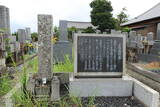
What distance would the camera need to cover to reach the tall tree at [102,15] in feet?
52.8

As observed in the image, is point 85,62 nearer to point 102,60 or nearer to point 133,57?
point 102,60

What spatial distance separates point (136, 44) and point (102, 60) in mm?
5846

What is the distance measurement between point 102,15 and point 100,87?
1403cm

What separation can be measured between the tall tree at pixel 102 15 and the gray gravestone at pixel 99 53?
13330 millimetres

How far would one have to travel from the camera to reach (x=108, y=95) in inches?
121

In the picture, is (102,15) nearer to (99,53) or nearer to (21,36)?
(21,36)

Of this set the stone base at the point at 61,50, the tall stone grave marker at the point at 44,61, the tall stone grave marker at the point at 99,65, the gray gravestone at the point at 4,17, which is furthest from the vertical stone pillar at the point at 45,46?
the gray gravestone at the point at 4,17

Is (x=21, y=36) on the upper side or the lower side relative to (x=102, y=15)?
lower

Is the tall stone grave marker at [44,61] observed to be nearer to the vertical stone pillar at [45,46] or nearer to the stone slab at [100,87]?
the vertical stone pillar at [45,46]

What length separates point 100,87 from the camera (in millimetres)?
3039

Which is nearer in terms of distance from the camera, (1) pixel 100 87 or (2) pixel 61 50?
(1) pixel 100 87

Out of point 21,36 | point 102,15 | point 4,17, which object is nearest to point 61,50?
point 4,17

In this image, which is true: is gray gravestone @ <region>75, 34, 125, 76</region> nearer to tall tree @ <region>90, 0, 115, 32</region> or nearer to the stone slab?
the stone slab

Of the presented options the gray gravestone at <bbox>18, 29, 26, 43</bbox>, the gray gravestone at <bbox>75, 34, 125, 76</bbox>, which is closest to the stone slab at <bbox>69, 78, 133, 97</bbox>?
the gray gravestone at <bbox>75, 34, 125, 76</bbox>
